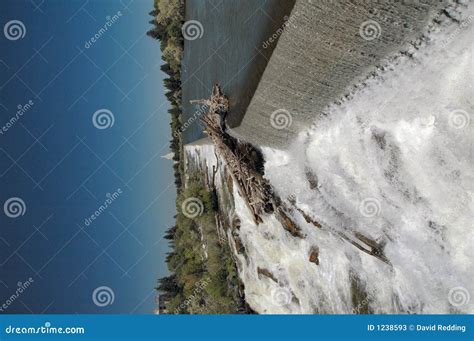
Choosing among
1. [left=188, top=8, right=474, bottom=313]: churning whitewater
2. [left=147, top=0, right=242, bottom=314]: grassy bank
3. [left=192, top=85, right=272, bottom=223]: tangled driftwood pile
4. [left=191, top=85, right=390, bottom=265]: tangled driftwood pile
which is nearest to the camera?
[left=188, top=8, right=474, bottom=313]: churning whitewater

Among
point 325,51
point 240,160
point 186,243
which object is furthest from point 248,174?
point 186,243

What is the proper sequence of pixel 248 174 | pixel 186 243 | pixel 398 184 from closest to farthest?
pixel 398 184
pixel 248 174
pixel 186 243

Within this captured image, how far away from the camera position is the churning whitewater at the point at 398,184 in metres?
3.06

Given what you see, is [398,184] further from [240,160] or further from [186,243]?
[186,243]

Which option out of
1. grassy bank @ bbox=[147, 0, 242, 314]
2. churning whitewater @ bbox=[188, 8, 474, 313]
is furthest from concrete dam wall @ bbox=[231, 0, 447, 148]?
grassy bank @ bbox=[147, 0, 242, 314]

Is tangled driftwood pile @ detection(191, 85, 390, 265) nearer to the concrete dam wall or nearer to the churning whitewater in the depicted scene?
the churning whitewater

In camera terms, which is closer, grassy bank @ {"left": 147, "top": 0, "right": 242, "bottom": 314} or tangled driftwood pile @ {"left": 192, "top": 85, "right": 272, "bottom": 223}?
tangled driftwood pile @ {"left": 192, "top": 85, "right": 272, "bottom": 223}

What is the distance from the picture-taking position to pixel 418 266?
3.52 meters

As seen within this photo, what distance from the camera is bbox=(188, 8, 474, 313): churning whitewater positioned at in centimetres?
306

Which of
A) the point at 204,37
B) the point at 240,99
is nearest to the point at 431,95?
the point at 240,99

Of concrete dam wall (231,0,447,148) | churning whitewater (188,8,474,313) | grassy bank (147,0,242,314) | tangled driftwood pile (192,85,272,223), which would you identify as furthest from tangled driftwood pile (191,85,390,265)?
grassy bank (147,0,242,314)

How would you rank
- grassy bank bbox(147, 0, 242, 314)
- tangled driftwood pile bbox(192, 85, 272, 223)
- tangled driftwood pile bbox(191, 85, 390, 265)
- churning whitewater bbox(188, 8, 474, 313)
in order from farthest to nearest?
1. grassy bank bbox(147, 0, 242, 314)
2. tangled driftwood pile bbox(192, 85, 272, 223)
3. tangled driftwood pile bbox(191, 85, 390, 265)
4. churning whitewater bbox(188, 8, 474, 313)

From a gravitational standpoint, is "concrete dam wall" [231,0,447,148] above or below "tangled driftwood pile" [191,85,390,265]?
above

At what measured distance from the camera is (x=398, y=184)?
11.4 feet
